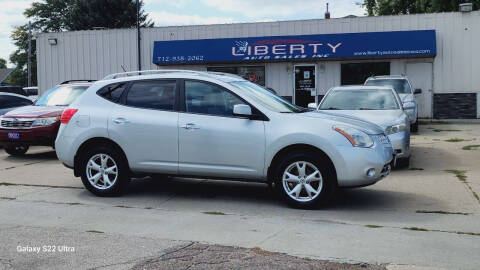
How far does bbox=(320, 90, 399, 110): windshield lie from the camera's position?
11227 millimetres

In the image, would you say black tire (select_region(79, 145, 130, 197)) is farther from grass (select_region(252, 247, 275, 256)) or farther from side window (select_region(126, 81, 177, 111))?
grass (select_region(252, 247, 275, 256))

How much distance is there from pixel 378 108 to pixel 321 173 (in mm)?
4816

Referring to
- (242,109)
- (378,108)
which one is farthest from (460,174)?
(242,109)

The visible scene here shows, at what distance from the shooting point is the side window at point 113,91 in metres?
7.88

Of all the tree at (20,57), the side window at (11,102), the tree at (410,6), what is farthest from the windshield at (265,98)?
the tree at (20,57)

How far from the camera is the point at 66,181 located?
30.2 ft

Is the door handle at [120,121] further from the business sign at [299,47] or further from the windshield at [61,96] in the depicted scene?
the business sign at [299,47]

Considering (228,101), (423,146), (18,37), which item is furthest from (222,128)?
(18,37)

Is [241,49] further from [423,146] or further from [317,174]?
[317,174]

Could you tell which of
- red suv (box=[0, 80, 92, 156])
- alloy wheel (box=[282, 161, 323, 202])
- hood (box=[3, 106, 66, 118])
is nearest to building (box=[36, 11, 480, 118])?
hood (box=[3, 106, 66, 118])

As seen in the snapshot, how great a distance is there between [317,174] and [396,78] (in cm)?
1208

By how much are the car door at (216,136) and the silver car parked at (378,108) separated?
11.4ft

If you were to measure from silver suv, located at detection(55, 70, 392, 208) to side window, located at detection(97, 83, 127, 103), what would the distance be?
1cm

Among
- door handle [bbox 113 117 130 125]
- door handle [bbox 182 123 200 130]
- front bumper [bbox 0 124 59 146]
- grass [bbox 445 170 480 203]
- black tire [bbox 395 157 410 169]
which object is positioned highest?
door handle [bbox 113 117 130 125]
